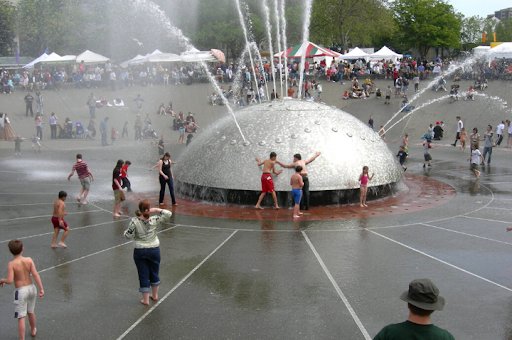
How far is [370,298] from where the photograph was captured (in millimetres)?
9352

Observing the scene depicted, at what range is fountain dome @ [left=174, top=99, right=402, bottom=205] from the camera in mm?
15977

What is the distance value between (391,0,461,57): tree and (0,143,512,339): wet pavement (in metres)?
60.2

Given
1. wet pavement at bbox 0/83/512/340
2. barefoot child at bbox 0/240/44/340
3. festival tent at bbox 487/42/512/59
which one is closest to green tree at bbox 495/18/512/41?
festival tent at bbox 487/42/512/59

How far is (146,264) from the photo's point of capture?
888 cm

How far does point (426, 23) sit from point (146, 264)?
71527 mm

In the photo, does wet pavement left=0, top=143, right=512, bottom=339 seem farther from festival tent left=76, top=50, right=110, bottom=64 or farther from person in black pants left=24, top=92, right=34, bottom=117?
festival tent left=76, top=50, right=110, bottom=64

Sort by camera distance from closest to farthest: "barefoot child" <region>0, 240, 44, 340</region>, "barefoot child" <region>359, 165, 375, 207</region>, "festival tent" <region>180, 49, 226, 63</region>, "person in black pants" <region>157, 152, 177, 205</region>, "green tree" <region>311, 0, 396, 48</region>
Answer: "barefoot child" <region>0, 240, 44, 340</region>
"barefoot child" <region>359, 165, 375, 207</region>
"person in black pants" <region>157, 152, 177, 205</region>
"festival tent" <region>180, 49, 226, 63</region>
"green tree" <region>311, 0, 396, 48</region>

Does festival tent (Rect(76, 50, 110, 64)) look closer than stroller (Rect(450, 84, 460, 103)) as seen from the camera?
No

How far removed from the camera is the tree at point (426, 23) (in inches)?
2933

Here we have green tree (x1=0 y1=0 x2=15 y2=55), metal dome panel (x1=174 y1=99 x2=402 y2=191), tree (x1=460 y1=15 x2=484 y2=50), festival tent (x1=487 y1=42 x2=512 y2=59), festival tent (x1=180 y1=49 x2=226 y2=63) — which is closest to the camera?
metal dome panel (x1=174 y1=99 x2=402 y2=191)

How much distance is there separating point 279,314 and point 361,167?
843 cm

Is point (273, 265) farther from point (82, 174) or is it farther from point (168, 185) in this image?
A: point (82, 174)

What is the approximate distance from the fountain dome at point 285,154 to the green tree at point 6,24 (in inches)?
2677

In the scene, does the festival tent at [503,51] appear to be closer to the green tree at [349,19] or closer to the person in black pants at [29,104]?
the green tree at [349,19]
